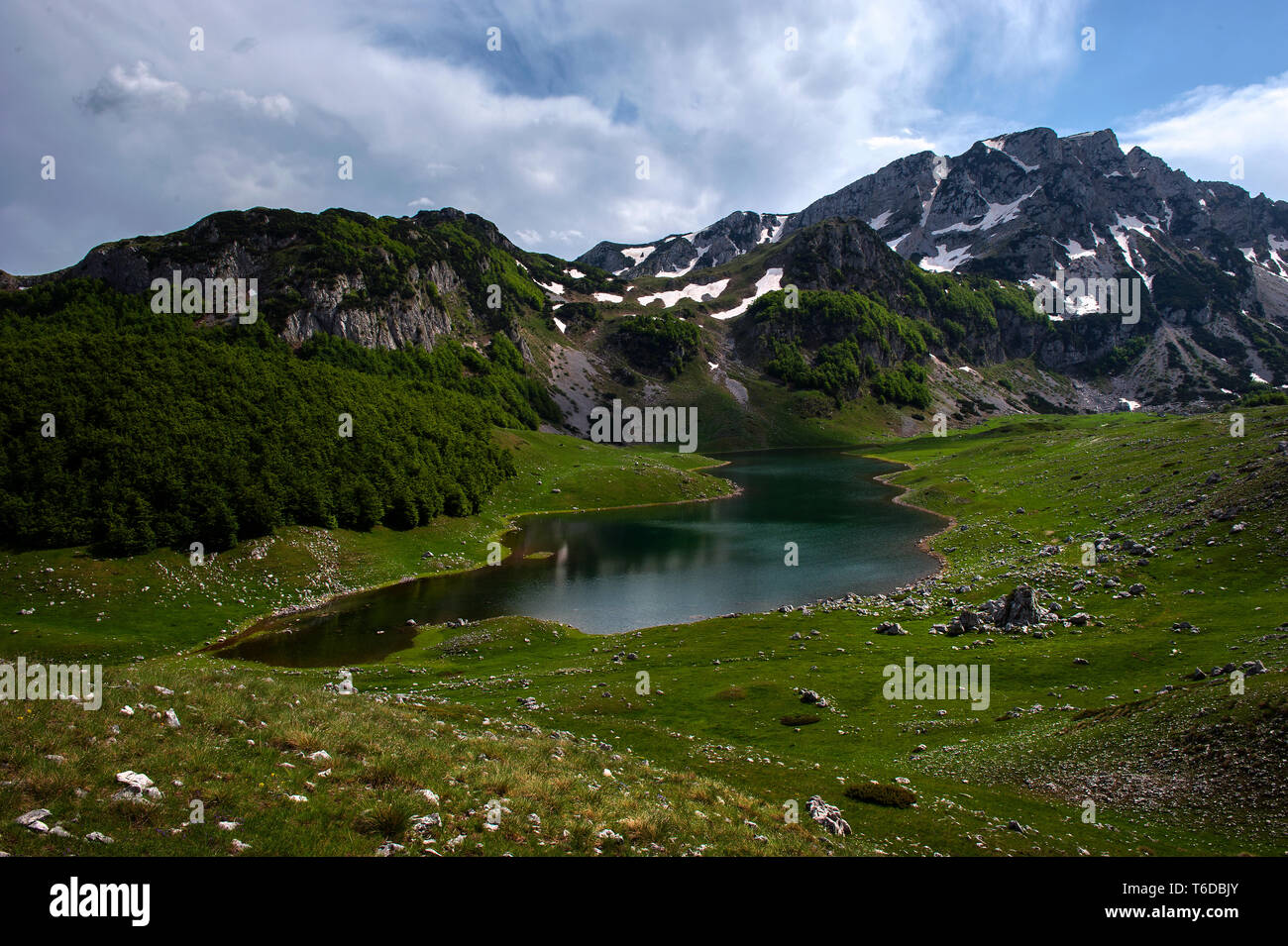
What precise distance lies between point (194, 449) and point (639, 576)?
53169mm

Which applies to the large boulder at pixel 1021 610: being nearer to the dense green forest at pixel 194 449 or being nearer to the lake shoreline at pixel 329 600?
Answer: the lake shoreline at pixel 329 600

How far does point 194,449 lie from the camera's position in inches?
2889

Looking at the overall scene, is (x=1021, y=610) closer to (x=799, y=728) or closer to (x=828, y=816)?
(x=799, y=728)

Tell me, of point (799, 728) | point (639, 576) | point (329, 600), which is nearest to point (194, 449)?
point (329, 600)

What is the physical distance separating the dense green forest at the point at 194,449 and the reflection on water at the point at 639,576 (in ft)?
50.3

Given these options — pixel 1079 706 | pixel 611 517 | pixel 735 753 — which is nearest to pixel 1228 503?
pixel 1079 706

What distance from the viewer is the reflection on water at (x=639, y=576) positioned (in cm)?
6084

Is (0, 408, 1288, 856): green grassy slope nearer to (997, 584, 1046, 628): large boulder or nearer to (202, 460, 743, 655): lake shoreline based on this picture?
(997, 584, 1046, 628): large boulder

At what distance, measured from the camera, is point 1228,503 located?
60.5m

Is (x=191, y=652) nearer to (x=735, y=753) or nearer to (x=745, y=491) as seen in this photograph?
(x=735, y=753)

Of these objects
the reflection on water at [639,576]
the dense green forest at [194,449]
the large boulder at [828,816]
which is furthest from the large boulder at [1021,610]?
the dense green forest at [194,449]

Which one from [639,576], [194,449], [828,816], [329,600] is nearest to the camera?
[828,816]

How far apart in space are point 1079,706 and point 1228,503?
137ft

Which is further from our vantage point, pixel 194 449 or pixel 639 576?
pixel 639 576
